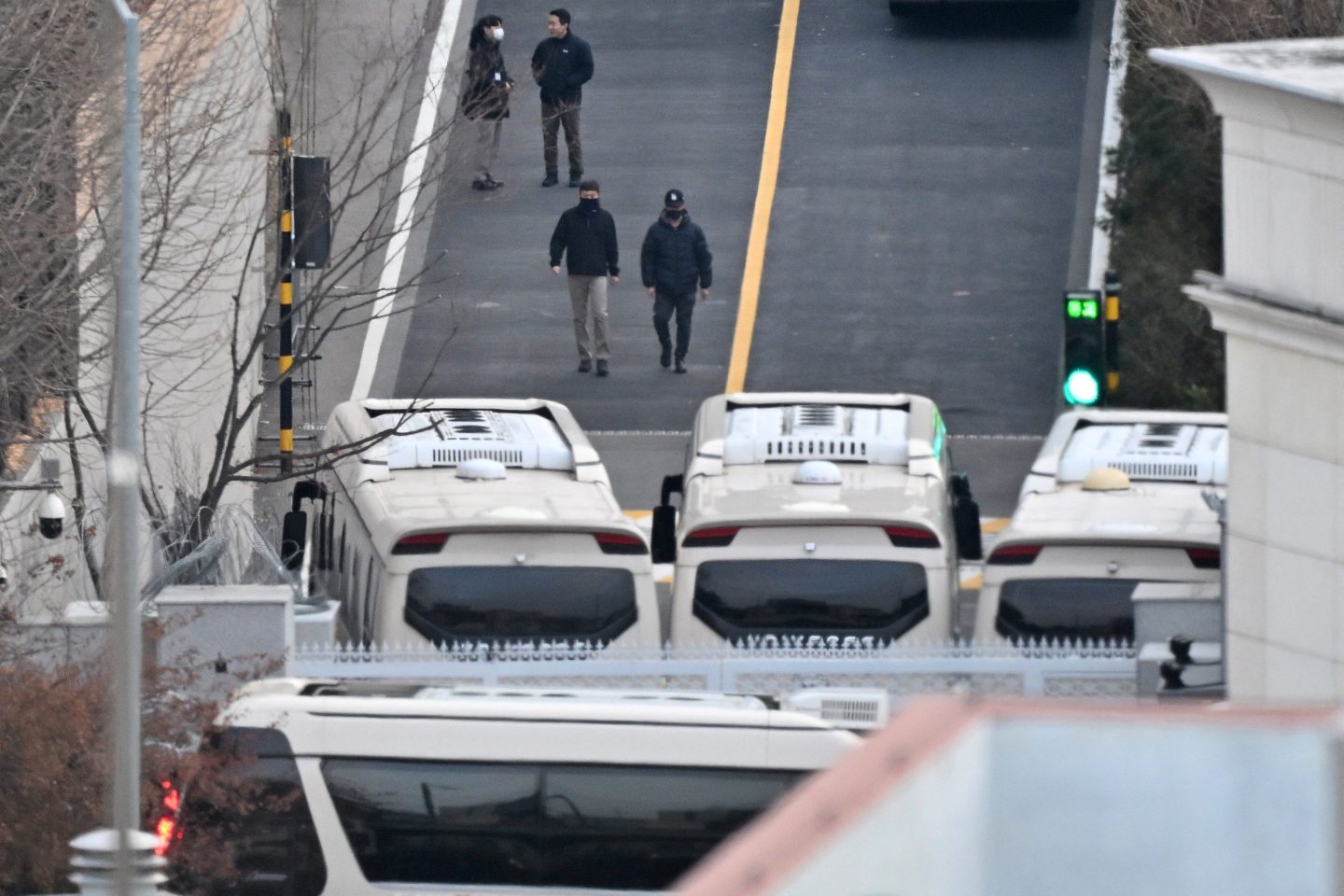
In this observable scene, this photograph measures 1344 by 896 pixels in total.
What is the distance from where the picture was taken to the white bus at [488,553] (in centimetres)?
1343

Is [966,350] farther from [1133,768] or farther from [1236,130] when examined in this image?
[1133,768]

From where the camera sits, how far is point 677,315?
83.3 feet

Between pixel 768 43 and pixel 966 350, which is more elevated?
pixel 768 43

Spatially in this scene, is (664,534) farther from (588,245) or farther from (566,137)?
(566,137)

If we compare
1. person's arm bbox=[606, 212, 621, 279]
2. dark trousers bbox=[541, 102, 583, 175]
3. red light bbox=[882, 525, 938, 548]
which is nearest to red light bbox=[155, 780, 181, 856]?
red light bbox=[882, 525, 938, 548]

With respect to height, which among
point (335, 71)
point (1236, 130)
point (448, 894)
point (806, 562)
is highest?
point (335, 71)

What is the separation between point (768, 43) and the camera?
3481 centimetres

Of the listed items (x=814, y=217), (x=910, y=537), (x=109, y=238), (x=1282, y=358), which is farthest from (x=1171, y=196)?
(x=1282, y=358)

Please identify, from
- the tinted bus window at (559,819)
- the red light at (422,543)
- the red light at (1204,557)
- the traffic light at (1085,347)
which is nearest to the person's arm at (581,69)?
the traffic light at (1085,347)

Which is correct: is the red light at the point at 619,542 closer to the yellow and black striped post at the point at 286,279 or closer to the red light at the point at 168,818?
the yellow and black striped post at the point at 286,279

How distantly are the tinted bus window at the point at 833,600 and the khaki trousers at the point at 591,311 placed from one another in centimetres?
1215

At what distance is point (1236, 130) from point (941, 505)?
443 cm

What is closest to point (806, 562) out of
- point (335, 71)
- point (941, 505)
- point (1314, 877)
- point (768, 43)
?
point (941, 505)

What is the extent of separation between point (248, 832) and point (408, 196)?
2023cm
